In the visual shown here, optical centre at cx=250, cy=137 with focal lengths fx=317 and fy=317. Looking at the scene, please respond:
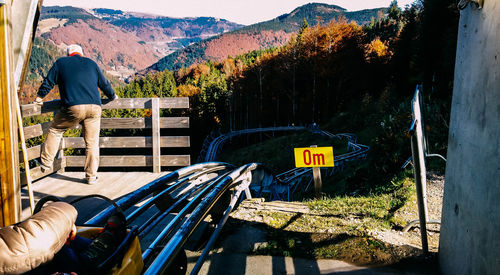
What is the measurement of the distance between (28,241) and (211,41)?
209 meters

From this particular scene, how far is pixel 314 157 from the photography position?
559 cm

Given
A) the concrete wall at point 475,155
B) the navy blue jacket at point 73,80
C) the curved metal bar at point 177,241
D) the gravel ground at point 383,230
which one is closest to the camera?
the curved metal bar at point 177,241

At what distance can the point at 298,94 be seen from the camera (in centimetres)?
4606

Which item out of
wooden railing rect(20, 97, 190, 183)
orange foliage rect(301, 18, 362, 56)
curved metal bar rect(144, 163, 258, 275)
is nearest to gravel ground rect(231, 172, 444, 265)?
curved metal bar rect(144, 163, 258, 275)

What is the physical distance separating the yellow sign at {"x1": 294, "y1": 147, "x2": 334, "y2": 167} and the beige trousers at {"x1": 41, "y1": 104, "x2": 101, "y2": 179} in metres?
3.37

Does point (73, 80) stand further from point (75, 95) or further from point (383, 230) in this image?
point (383, 230)

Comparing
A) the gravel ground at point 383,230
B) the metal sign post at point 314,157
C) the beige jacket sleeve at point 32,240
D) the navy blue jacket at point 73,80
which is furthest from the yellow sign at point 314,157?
the beige jacket sleeve at point 32,240

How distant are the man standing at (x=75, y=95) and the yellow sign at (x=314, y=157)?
3.41 metres


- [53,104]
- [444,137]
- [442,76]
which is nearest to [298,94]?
[442,76]

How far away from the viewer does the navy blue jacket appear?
15.0 ft

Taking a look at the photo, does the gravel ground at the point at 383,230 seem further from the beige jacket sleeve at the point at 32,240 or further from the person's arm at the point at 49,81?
the person's arm at the point at 49,81

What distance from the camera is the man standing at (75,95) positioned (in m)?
4.60

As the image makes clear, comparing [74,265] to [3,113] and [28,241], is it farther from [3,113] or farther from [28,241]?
[3,113]

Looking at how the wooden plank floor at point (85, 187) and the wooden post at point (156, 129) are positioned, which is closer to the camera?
the wooden plank floor at point (85, 187)
